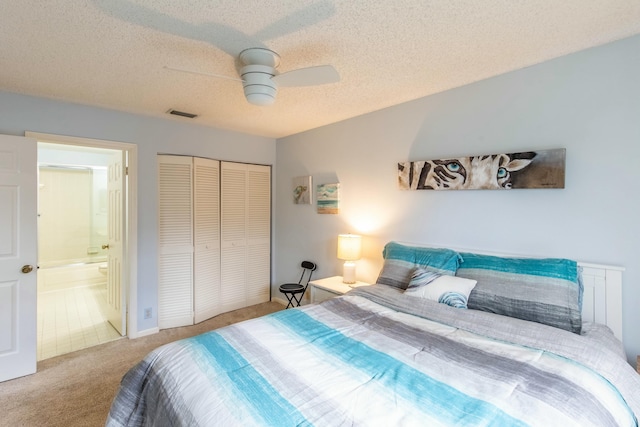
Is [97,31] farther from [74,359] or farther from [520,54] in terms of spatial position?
[74,359]

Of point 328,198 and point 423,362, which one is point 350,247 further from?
point 423,362

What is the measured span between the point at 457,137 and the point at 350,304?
61.6 inches

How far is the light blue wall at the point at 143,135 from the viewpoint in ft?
8.52

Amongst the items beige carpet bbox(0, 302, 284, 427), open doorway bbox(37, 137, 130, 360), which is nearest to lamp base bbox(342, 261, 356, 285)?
beige carpet bbox(0, 302, 284, 427)

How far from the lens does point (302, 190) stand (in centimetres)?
389

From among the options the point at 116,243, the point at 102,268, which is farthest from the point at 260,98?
the point at 102,268

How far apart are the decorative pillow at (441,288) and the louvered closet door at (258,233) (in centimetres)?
245

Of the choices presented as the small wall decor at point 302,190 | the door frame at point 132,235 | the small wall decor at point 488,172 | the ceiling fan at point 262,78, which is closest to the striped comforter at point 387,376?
the small wall decor at point 488,172

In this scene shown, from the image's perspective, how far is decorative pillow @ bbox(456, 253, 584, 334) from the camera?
1670 mm

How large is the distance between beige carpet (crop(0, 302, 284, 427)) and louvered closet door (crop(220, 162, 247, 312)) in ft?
2.84

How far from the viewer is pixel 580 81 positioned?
190 centimetres

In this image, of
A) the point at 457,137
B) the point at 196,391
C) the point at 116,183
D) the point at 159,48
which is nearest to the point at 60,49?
the point at 159,48

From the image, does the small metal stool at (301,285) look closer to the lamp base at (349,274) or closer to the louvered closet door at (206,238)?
the lamp base at (349,274)

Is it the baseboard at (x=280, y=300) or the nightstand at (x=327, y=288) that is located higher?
the nightstand at (x=327, y=288)
